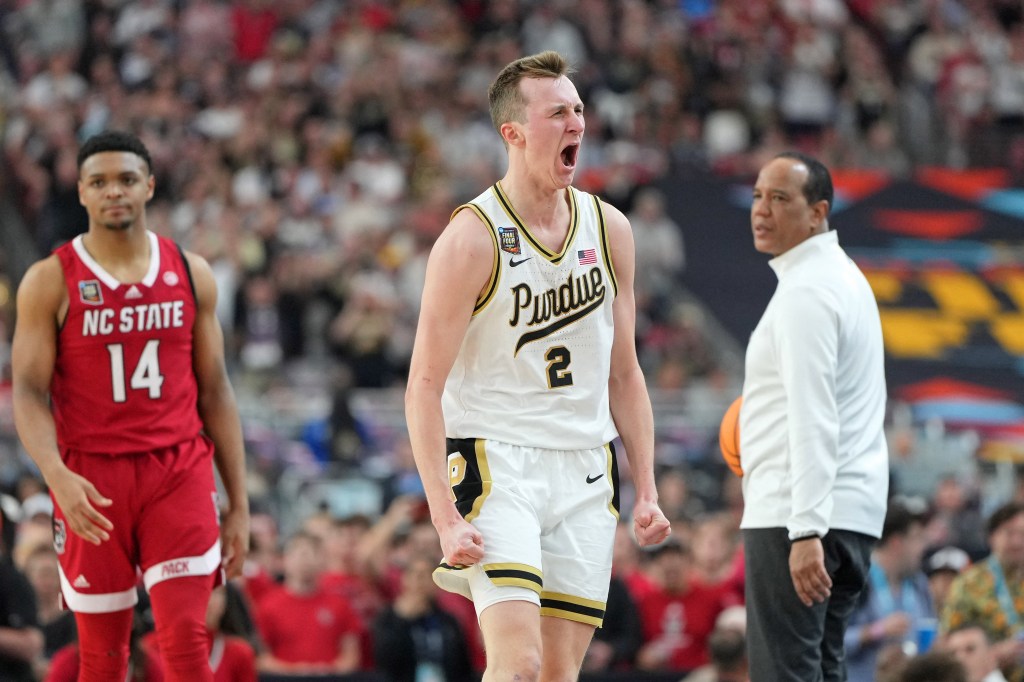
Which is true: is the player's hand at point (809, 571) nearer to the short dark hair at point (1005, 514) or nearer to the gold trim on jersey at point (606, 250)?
the gold trim on jersey at point (606, 250)

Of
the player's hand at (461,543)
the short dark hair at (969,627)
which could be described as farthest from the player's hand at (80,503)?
the short dark hair at (969,627)

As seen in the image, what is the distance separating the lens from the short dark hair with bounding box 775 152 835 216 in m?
6.68

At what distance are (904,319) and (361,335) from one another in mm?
6515

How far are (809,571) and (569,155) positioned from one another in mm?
1892

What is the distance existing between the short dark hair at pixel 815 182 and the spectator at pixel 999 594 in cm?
315

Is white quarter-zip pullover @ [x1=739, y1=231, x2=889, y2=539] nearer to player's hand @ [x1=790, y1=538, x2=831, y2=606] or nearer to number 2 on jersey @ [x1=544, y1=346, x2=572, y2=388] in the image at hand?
player's hand @ [x1=790, y1=538, x2=831, y2=606]

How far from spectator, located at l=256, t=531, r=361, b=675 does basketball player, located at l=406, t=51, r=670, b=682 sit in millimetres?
5266

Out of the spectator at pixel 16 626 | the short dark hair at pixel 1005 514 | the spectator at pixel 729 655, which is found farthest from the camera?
the spectator at pixel 729 655

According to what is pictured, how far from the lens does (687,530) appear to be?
12.4 m

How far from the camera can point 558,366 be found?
5.66 m

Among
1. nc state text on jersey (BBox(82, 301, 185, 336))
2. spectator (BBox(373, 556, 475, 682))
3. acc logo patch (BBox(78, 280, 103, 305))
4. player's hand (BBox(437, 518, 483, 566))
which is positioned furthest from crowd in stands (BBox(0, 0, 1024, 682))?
player's hand (BBox(437, 518, 483, 566))

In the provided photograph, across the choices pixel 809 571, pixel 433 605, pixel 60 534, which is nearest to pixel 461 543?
pixel 809 571

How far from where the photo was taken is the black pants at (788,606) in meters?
6.25

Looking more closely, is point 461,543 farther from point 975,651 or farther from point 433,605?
point 433,605
